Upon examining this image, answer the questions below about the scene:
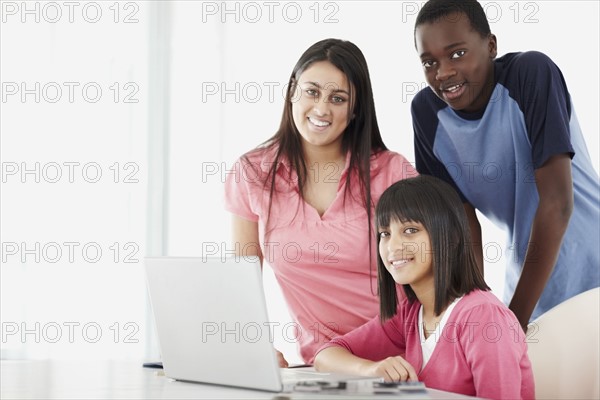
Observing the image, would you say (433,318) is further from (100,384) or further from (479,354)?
(100,384)

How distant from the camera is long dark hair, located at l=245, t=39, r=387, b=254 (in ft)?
5.99

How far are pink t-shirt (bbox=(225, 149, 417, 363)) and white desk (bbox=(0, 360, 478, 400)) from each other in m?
0.42

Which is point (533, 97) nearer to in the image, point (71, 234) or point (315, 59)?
point (315, 59)

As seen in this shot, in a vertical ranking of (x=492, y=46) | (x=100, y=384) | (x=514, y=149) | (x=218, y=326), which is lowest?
(x=100, y=384)

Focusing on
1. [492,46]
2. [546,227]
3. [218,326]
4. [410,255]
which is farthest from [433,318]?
[492,46]

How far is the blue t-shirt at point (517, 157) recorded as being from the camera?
1.78 meters

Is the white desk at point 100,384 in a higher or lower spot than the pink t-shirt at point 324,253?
lower

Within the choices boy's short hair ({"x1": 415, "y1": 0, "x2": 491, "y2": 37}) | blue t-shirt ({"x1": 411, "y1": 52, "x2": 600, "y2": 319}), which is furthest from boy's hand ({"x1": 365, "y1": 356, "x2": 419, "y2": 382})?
boy's short hair ({"x1": 415, "y1": 0, "x2": 491, "y2": 37})

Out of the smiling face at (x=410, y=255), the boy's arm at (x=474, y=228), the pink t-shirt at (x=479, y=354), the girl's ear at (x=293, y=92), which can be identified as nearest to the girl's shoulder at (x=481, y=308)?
the pink t-shirt at (x=479, y=354)

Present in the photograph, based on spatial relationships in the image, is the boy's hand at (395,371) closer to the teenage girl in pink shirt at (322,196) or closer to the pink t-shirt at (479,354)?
the pink t-shirt at (479,354)

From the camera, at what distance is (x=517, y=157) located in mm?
1845

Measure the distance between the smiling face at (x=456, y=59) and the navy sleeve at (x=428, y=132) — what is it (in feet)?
0.45

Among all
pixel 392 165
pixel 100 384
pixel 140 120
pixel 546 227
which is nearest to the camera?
pixel 100 384

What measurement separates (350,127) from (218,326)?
2.62 ft
